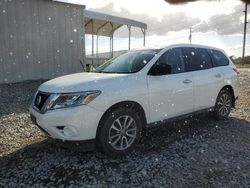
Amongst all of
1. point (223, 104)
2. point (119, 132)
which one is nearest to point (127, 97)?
point (119, 132)

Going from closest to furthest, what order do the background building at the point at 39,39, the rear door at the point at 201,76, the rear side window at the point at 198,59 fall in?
the rear door at the point at 201,76, the rear side window at the point at 198,59, the background building at the point at 39,39

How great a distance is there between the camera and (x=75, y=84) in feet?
14.7

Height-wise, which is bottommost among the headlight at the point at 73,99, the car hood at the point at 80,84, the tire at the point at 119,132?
the tire at the point at 119,132

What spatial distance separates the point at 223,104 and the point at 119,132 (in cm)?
339

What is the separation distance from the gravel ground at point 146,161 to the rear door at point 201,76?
0.62 metres

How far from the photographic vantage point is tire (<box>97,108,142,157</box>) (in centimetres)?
448

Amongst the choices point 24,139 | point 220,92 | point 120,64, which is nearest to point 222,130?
point 220,92

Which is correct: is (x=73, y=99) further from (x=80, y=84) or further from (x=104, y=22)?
(x=104, y=22)

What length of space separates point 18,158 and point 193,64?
3.82 m

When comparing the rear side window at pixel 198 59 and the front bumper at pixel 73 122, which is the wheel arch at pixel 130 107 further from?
the rear side window at pixel 198 59

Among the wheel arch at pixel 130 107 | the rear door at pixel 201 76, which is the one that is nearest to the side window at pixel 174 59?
the rear door at pixel 201 76

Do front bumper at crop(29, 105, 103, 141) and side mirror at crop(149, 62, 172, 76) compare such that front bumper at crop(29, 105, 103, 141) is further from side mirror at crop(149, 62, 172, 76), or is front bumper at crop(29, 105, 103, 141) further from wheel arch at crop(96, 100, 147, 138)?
side mirror at crop(149, 62, 172, 76)

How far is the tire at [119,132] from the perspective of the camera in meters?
4.48

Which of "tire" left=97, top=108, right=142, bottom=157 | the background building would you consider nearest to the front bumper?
"tire" left=97, top=108, right=142, bottom=157
